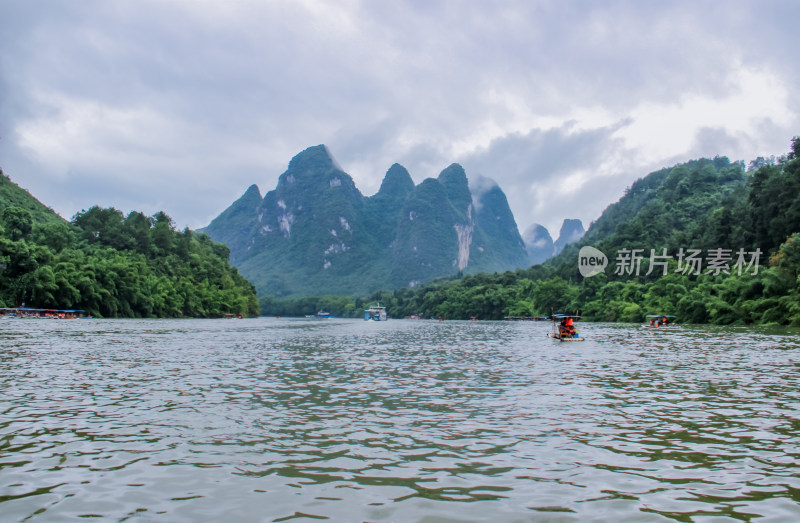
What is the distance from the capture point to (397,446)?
10.3 metres

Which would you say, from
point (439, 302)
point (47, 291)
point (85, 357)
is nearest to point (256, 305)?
point (439, 302)

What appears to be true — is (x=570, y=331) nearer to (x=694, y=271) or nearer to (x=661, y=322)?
(x=661, y=322)

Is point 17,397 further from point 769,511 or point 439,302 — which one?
point 439,302

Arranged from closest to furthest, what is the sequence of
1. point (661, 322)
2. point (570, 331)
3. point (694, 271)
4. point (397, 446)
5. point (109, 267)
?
point (397, 446) → point (570, 331) → point (661, 322) → point (694, 271) → point (109, 267)

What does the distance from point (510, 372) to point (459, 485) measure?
584 inches

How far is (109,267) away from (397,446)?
320 ft

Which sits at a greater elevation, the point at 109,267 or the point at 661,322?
the point at 109,267

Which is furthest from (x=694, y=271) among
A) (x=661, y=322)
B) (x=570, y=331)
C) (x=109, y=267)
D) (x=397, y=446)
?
(x=397, y=446)

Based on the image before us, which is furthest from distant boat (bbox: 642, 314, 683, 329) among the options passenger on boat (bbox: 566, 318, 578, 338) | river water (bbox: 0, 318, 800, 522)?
river water (bbox: 0, 318, 800, 522)

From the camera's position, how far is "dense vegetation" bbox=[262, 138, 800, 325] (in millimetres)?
64812

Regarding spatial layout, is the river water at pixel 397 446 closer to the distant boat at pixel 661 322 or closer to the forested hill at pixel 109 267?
the distant boat at pixel 661 322

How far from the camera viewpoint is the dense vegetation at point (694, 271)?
6481 cm

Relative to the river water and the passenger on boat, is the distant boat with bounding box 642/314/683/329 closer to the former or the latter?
the passenger on boat

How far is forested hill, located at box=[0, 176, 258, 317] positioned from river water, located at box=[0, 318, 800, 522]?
69.5 metres
